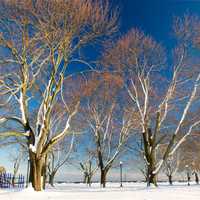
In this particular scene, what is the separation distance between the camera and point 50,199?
38.7 ft

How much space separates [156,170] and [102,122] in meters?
7.91

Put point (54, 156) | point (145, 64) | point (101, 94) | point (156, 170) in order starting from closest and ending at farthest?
point (156, 170), point (145, 64), point (101, 94), point (54, 156)

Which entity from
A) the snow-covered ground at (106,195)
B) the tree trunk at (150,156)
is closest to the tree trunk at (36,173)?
the snow-covered ground at (106,195)

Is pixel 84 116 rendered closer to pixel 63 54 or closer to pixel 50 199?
pixel 63 54

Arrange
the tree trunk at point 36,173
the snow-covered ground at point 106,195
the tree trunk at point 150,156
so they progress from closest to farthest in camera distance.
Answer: the snow-covered ground at point 106,195 < the tree trunk at point 36,173 < the tree trunk at point 150,156

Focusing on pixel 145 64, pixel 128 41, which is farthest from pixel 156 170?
pixel 128 41

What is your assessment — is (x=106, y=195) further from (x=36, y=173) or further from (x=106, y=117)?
(x=106, y=117)

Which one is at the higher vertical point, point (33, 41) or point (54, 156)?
point (33, 41)

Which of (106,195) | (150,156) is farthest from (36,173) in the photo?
(150,156)

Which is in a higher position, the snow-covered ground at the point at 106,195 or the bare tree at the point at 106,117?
the bare tree at the point at 106,117

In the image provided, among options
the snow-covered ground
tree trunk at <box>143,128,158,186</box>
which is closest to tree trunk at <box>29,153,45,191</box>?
the snow-covered ground

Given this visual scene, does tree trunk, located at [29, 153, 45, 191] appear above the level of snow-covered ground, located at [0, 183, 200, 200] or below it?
above

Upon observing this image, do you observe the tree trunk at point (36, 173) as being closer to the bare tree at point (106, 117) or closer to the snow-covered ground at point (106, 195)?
the snow-covered ground at point (106, 195)

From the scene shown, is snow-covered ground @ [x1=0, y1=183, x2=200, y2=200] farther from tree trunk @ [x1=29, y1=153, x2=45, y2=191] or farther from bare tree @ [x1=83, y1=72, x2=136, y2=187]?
bare tree @ [x1=83, y1=72, x2=136, y2=187]
